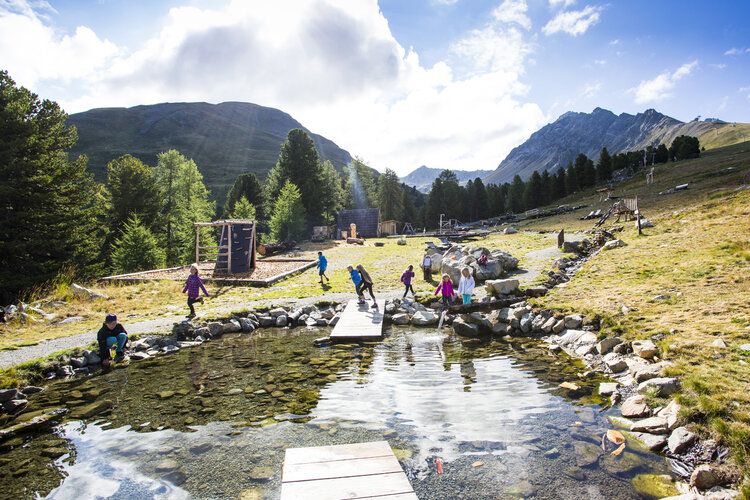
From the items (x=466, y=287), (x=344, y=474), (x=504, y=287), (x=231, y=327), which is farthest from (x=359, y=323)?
(x=344, y=474)

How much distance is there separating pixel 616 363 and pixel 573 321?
270cm

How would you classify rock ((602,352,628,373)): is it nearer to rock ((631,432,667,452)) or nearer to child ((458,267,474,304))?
rock ((631,432,667,452))

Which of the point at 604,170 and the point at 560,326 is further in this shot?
the point at 604,170

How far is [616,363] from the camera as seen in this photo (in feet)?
25.4

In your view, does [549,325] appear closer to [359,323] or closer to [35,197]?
[359,323]

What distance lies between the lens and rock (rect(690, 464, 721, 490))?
4.19 m

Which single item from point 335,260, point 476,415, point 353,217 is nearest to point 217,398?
point 476,415

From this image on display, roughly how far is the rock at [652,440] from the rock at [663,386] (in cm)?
107

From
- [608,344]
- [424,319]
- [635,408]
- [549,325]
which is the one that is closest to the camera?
[635,408]

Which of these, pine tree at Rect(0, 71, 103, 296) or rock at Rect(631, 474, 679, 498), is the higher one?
pine tree at Rect(0, 71, 103, 296)

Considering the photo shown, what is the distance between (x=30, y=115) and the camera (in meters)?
22.3

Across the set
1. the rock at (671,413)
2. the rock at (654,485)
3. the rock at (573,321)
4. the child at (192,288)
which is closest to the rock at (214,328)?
the child at (192,288)

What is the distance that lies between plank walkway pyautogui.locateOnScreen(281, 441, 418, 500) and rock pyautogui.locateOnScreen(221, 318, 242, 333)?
8615mm

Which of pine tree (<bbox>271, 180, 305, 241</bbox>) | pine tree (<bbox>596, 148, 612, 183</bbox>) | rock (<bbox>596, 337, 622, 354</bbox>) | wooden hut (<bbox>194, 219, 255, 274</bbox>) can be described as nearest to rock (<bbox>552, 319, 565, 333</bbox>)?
rock (<bbox>596, 337, 622, 354</bbox>)
